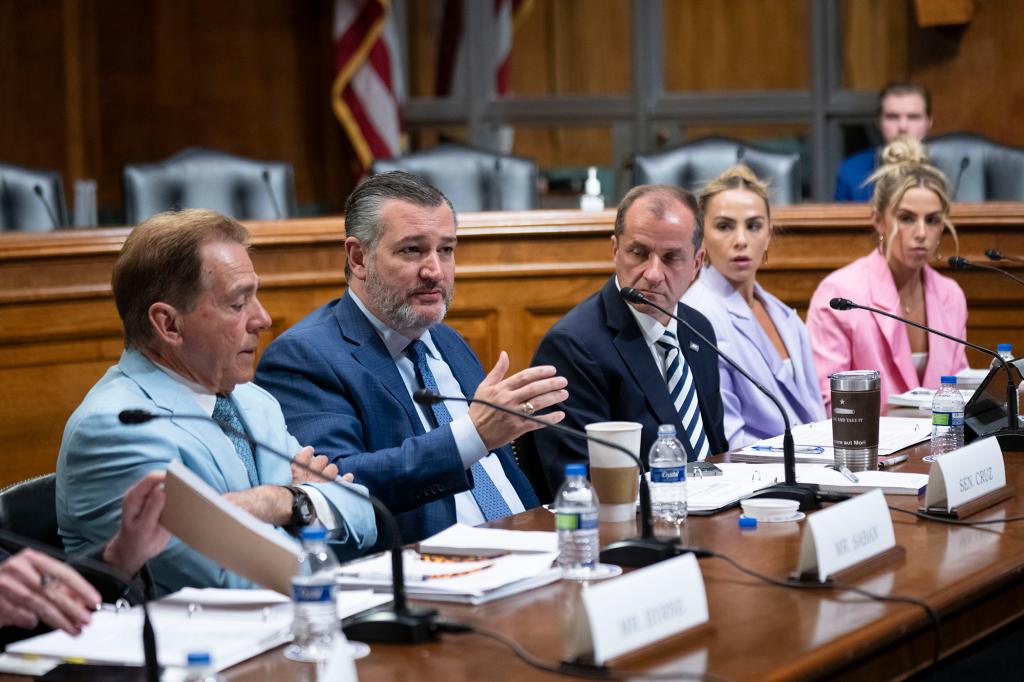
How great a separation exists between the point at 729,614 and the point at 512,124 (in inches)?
246

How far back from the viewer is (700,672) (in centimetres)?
162

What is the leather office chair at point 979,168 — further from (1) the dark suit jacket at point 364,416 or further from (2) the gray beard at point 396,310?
(1) the dark suit jacket at point 364,416

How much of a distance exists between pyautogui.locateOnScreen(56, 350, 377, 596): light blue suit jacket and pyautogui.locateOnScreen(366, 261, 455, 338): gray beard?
0.58 meters

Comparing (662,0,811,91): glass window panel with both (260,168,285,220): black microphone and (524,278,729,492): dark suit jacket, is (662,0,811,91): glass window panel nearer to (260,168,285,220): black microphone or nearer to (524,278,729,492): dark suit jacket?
(260,168,285,220): black microphone

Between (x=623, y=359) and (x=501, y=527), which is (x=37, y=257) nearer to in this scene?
(x=623, y=359)

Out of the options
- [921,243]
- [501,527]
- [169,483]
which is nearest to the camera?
[169,483]

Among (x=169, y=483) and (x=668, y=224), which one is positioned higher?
(x=668, y=224)

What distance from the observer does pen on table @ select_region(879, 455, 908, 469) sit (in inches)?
113

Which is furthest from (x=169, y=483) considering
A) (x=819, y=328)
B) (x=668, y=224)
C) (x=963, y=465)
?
(x=819, y=328)

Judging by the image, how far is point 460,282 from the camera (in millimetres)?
5059

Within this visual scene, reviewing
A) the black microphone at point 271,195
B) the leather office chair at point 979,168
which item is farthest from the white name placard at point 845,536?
the leather office chair at point 979,168

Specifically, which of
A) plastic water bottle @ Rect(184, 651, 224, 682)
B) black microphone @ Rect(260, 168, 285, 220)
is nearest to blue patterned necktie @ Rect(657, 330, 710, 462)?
plastic water bottle @ Rect(184, 651, 224, 682)

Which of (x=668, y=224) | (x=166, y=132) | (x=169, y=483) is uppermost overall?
(x=166, y=132)

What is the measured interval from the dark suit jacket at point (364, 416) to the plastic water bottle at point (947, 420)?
102 cm
